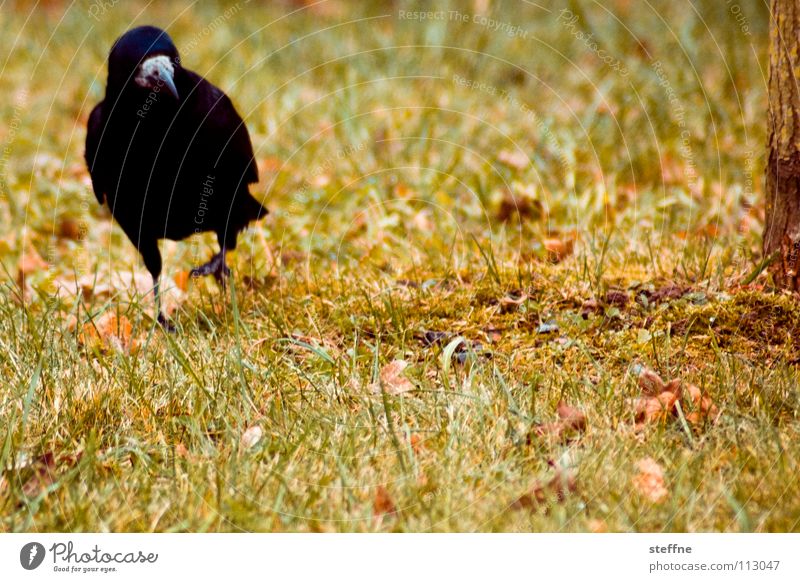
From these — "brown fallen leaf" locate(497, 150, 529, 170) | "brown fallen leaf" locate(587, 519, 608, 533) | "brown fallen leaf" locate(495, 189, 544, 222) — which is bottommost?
"brown fallen leaf" locate(587, 519, 608, 533)

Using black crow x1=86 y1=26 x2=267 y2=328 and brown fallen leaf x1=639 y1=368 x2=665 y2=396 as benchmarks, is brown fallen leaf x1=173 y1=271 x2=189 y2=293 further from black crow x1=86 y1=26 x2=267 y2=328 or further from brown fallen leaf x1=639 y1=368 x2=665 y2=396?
brown fallen leaf x1=639 y1=368 x2=665 y2=396

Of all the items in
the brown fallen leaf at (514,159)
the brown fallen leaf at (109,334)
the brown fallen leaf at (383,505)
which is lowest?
the brown fallen leaf at (383,505)

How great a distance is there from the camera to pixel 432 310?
9.85ft

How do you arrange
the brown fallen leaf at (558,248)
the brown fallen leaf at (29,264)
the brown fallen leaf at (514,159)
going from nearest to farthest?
1. the brown fallen leaf at (558,248)
2. the brown fallen leaf at (29,264)
3. the brown fallen leaf at (514,159)

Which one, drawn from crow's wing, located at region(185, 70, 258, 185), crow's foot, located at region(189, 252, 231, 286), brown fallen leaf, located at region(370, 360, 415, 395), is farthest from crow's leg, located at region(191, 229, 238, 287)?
brown fallen leaf, located at region(370, 360, 415, 395)

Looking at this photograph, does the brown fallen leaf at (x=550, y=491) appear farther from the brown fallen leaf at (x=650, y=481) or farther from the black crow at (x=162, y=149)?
the black crow at (x=162, y=149)

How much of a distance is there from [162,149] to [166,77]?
28 centimetres

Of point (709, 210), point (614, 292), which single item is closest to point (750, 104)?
point (709, 210)

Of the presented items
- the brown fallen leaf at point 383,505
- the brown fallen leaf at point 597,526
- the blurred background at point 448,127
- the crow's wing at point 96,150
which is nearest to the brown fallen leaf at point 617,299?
the blurred background at point 448,127

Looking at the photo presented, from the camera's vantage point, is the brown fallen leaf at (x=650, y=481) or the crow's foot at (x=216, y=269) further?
the crow's foot at (x=216, y=269)

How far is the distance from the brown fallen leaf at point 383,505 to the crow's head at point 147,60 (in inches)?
52.7

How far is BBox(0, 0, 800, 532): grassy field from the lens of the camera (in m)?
2.11

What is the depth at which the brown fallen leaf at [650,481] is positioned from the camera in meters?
2.07
